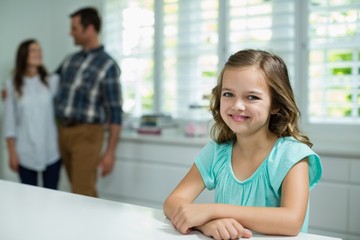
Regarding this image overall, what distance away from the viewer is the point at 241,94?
3.85ft

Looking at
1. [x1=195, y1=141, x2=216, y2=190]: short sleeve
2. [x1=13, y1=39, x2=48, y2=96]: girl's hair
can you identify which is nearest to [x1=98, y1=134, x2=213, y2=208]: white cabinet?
[x1=13, y1=39, x2=48, y2=96]: girl's hair

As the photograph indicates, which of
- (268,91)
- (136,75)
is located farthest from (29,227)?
(136,75)

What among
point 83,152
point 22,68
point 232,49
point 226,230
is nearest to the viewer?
point 226,230

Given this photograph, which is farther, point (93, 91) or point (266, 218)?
point (93, 91)

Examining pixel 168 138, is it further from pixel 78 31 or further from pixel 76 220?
pixel 76 220

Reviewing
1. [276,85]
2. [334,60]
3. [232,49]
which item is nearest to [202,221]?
[276,85]

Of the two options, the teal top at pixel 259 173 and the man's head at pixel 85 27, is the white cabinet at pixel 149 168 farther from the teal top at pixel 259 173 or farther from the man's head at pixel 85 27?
the teal top at pixel 259 173

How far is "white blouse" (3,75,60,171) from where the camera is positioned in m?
2.89

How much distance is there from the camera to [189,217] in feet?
3.30

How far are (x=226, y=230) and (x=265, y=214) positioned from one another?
11cm

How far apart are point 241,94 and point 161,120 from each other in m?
2.10

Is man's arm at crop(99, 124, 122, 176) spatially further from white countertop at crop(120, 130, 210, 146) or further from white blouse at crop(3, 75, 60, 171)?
white blouse at crop(3, 75, 60, 171)

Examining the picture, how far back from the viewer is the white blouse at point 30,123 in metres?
2.89

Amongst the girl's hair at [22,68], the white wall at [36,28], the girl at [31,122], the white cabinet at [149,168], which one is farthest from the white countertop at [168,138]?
the white wall at [36,28]
